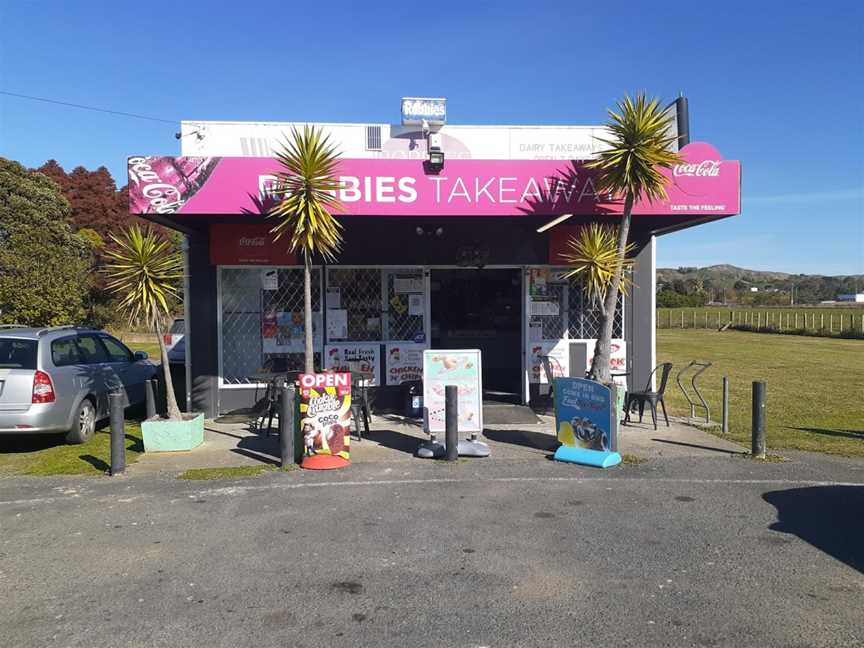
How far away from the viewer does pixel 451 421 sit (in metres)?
7.70

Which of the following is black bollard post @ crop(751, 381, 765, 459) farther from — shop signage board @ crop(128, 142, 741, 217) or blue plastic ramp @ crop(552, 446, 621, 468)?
shop signage board @ crop(128, 142, 741, 217)

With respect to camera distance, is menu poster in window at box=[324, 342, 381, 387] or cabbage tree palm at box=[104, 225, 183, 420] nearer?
cabbage tree palm at box=[104, 225, 183, 420]

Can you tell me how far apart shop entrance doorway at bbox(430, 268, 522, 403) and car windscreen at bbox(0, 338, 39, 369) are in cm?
660

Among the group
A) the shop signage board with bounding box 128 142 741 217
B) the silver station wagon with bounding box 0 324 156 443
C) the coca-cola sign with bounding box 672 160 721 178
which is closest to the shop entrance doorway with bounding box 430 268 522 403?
the shop signage board with bounding box 128 142 741 217

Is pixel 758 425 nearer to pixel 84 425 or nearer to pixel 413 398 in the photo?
pixel 413 398

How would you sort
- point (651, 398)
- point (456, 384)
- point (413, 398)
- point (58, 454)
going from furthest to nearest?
point (413, 398), point (651, 398), point (58, 454), point (456, 384)

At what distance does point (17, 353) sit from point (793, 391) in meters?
14.9

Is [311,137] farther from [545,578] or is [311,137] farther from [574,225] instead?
[545,578]


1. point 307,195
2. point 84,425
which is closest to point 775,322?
point 307,195

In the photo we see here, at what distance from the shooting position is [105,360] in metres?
10.2

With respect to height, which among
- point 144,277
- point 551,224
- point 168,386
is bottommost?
point 168,386

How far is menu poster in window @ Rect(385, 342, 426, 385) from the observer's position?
1097 centimetres

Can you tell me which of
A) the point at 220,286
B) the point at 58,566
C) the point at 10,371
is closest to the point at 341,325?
the point at 220,286

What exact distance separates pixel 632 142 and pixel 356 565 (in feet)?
20.3
